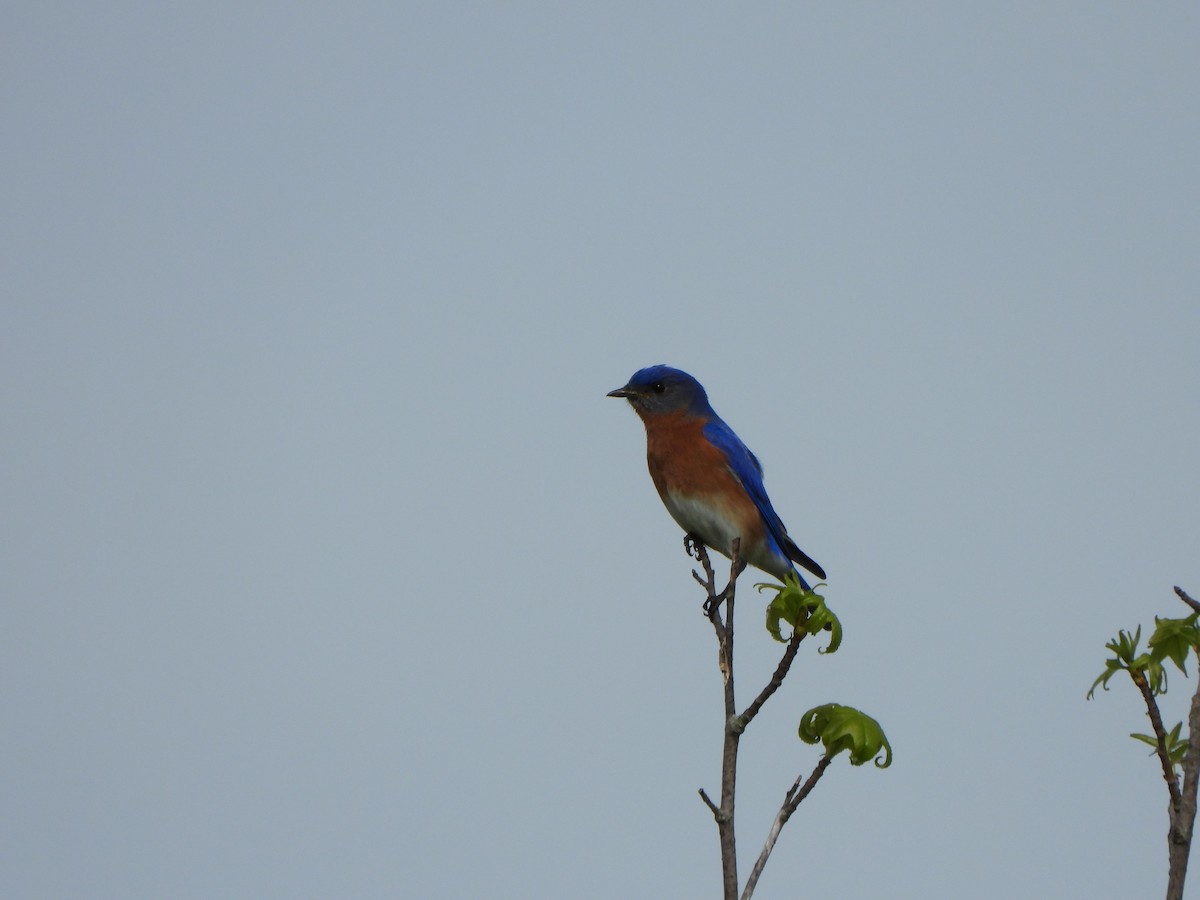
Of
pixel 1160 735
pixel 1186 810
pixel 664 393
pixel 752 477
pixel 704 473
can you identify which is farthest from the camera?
pixel 664 393

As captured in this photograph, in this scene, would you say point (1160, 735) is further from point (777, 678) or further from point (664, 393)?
point (664, 393)

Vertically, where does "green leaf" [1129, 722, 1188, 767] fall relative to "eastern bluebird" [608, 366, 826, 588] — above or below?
below

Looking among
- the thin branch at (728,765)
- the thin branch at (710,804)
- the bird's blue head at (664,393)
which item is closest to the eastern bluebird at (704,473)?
the bird's blue head at (664,393)

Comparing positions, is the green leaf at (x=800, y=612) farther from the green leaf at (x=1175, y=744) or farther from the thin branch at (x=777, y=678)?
the green leaf at (x=1175, y=744)

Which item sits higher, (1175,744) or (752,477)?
(752,477)

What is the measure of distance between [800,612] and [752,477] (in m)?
5.00

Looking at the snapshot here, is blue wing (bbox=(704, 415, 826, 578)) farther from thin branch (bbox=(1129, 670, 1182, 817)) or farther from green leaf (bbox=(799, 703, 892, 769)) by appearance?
thin branch (bbox=(1129, 670, 1182, 817))

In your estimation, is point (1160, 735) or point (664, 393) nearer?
point (1160, 735)

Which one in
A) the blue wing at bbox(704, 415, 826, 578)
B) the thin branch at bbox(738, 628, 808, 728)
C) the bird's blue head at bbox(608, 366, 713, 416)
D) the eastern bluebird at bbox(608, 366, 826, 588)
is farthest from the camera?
the bird's blue head at bbox(608, 366, 713, 416)

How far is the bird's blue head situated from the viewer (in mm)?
10414

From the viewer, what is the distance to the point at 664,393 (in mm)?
10445

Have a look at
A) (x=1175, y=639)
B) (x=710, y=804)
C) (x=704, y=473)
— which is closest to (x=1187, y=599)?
(x=1175, y=639)

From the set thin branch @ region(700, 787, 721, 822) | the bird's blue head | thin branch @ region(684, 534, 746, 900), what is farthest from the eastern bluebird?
thin branch @ region(700, 787, 721, 822)

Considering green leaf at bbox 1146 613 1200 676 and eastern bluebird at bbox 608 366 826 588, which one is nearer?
green leaf at bbox 1146 613 1200 676
